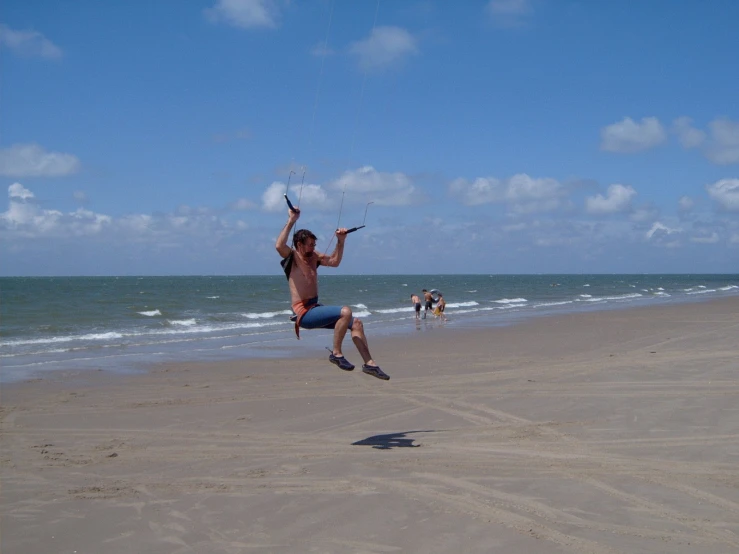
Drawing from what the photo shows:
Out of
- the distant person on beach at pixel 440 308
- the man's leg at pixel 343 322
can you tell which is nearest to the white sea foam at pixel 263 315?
the distant person on beach at pixel 440 308

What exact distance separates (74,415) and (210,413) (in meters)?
1.99

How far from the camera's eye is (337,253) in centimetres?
800

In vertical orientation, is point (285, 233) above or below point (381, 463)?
above

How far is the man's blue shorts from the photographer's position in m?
7.91

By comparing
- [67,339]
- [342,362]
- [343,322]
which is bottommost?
[67,339]

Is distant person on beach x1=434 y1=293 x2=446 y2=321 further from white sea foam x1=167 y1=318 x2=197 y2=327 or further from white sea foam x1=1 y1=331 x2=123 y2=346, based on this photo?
white sea foam x1=1 y1=331 x2=123 y2=346

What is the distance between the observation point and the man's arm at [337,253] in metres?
8.00

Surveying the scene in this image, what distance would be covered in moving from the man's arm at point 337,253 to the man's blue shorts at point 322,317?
0.53 m

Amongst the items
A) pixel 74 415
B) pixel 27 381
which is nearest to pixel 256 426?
pixel 74 415

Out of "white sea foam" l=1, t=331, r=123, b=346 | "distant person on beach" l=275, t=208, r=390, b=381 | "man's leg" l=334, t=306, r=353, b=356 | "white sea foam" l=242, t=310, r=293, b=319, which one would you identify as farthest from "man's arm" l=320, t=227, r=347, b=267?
"white sea foam" l=242, t=310, r=293, b=319

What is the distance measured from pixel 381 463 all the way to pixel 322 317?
190 centimetres

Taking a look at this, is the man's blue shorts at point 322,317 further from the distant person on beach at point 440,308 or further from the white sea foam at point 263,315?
the white sea foam at point 263,315

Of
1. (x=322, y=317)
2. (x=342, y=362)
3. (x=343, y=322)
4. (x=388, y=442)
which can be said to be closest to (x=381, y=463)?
(x=388, y=442)

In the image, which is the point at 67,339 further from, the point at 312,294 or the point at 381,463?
the point at 381,463
